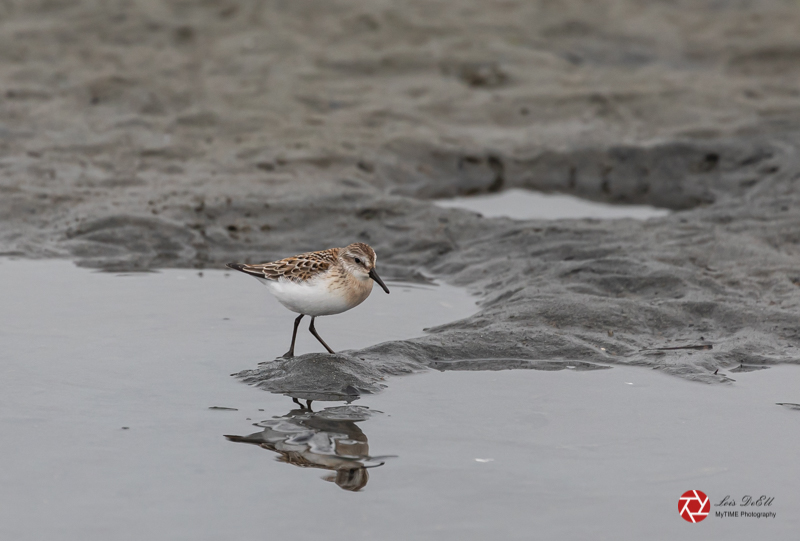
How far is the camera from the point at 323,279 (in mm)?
6969

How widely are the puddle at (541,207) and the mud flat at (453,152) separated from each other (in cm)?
37

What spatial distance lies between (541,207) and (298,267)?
6.80 m

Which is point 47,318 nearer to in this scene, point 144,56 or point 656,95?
point 144,56

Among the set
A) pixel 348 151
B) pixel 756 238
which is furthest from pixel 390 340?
pixel 348 151

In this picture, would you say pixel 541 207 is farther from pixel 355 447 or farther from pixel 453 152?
pixel 355 447

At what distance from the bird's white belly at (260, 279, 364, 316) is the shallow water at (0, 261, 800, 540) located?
60cm

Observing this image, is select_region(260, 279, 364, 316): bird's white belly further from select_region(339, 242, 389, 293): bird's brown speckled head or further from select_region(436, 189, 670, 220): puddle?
select_region(436, 189, 670, 220): puddle

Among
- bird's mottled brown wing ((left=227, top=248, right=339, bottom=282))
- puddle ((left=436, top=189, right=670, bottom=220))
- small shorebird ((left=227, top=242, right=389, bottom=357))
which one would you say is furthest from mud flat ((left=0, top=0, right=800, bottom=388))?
bird's mottled brown wing ((left=227, top=248, right=339, bottom=282))

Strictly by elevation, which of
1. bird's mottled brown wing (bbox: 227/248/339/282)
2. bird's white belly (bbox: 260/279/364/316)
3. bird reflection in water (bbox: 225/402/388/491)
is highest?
bird's mottled brown wing (bbox: 227/248/339/282)

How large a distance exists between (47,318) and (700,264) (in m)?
6.37

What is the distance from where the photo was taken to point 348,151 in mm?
13875

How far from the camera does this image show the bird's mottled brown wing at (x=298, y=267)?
23.1 feet

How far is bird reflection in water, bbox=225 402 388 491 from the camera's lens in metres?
5.38

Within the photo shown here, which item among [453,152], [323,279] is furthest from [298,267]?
[453,152]
